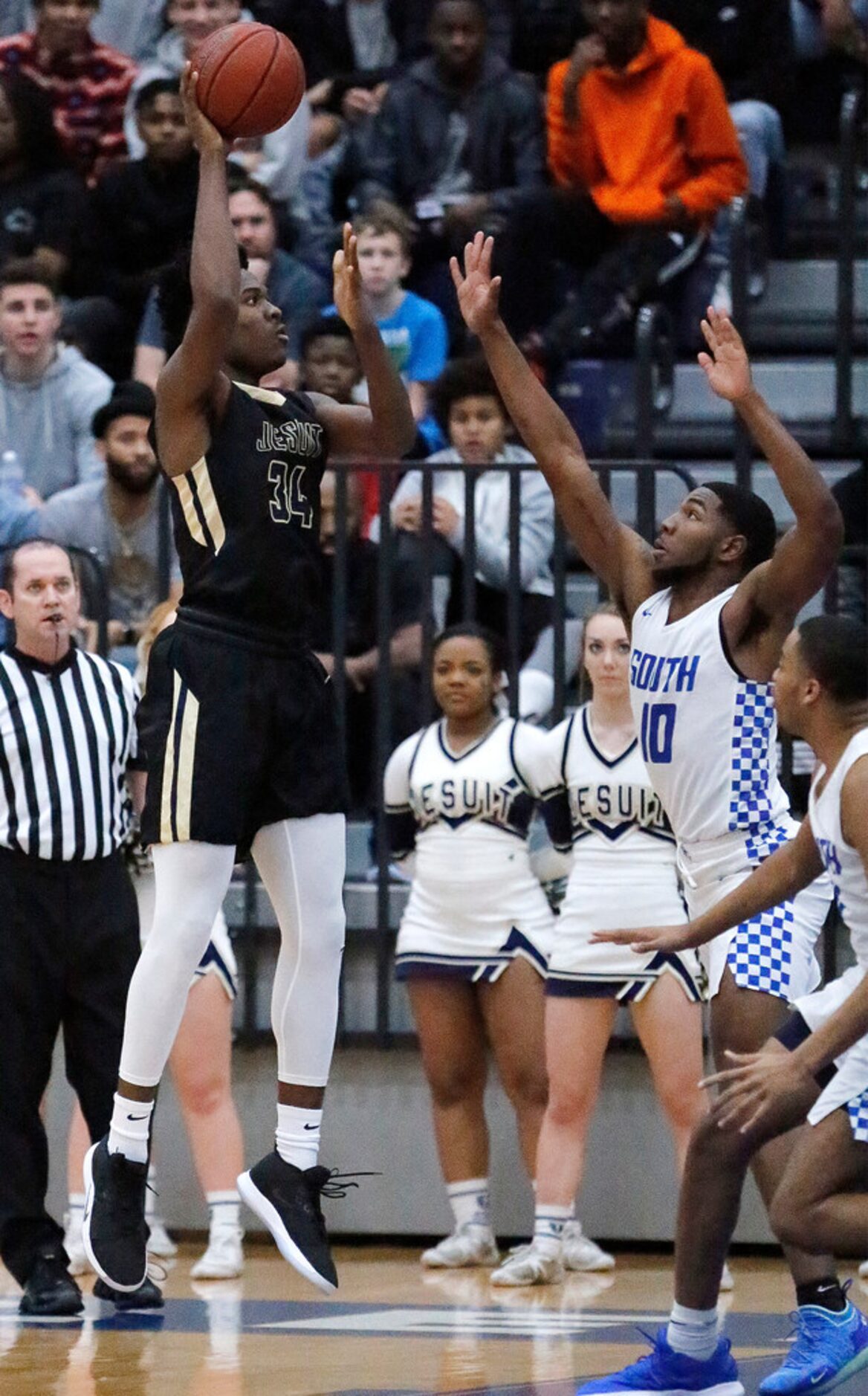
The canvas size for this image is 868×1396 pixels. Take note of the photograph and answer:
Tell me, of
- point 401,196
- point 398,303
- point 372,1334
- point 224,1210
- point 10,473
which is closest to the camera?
point 372,1334

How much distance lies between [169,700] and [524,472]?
325 cm

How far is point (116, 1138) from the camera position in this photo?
18.8 feet

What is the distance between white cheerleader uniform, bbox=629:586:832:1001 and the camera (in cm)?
596

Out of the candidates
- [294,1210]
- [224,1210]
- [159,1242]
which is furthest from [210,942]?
[294,1210]

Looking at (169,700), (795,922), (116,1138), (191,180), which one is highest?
(191,180)

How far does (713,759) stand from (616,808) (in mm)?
1992

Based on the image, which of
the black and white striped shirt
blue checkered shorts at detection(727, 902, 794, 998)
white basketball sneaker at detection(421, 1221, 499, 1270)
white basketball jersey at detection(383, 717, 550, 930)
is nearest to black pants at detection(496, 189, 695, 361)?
white basketball jersey at detection(383, 717, 550, 930)

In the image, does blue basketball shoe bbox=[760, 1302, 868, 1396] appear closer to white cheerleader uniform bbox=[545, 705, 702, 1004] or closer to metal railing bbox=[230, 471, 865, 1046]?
white cheerleader uniform bbox=[545, 705, 702, 1004]

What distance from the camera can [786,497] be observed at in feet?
19.0

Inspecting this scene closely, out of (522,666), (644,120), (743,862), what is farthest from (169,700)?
(644,120)

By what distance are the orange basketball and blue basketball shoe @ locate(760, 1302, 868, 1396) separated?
281 cm

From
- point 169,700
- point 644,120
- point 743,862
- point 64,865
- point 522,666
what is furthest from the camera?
point 644,120

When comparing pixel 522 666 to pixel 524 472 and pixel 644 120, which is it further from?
pixel 644 120

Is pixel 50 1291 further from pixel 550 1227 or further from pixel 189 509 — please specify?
pixel 189 509
